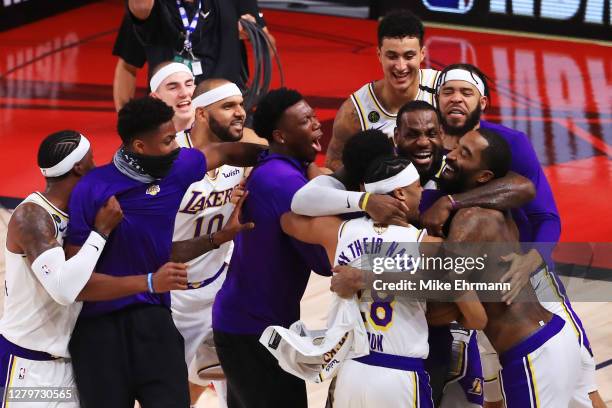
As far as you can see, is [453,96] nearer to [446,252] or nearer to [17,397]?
[446,252]

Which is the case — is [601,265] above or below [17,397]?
below

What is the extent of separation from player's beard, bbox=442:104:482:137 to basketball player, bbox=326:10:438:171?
89 centimetres

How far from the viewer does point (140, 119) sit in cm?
480

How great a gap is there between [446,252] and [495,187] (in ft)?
1.36

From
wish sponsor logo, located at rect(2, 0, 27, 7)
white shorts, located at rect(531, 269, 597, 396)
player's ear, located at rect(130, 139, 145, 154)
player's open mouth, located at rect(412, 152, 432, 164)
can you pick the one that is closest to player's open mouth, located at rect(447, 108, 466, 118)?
player's open mouth, located at rect(412, 152, 432, 164)

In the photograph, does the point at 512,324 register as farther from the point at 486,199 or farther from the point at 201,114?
the point at 201,114

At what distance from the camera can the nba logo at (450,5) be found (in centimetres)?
1452

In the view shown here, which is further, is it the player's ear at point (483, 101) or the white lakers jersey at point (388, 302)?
the player's ear at point (483, 101)

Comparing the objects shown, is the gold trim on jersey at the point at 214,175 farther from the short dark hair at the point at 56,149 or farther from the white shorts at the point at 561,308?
the white shorts at the point at 561,308

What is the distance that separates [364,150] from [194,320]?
1872mm

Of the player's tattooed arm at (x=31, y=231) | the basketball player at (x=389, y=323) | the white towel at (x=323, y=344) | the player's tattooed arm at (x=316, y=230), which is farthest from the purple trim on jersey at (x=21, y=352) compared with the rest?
the basketball player at (x=389, y=323)

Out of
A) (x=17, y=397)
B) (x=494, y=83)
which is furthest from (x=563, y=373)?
(x=494, y=83)

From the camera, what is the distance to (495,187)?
478 cm

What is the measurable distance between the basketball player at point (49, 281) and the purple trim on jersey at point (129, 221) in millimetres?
59
